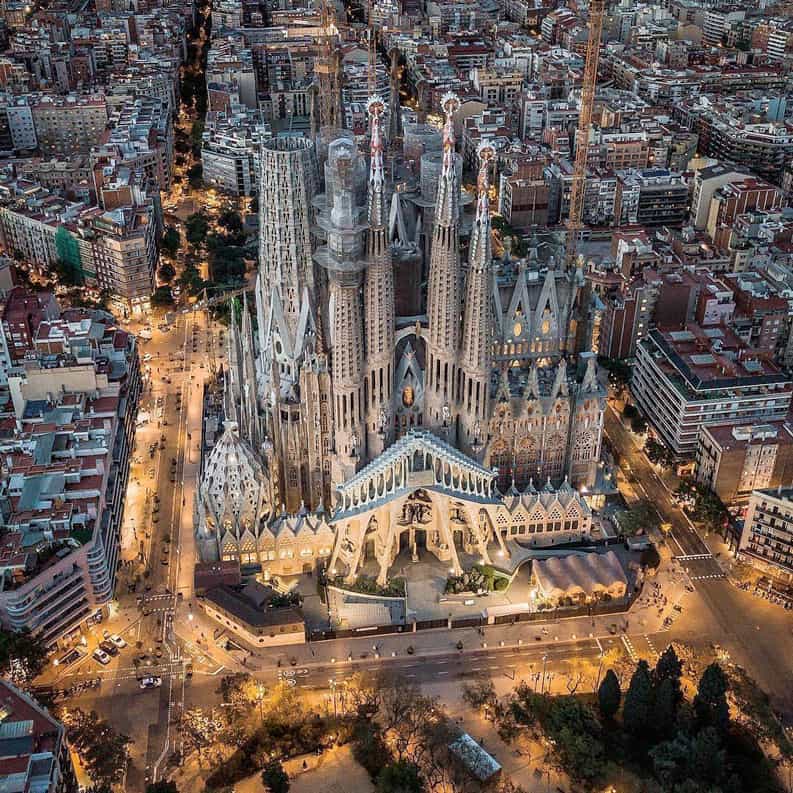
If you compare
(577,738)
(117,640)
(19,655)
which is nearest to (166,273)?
(117,640)

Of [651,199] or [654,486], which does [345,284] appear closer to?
[654,486]

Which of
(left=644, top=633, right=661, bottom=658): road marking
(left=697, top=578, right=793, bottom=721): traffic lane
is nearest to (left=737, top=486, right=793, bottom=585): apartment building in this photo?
(left=697, top=578, right=793, bottom=721): traffic lane

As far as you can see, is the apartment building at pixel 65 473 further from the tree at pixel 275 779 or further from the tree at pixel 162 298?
the tree at pixel 162 298

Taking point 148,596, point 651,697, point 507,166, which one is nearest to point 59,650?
point 148,596

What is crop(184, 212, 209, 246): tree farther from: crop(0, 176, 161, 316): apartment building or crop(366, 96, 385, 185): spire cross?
crop(366, 96, 385, 185): spire cross

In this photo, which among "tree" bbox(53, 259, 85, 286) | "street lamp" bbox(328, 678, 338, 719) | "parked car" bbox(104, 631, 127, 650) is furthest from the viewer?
"tree" bbox(53, 259, 85, 286)

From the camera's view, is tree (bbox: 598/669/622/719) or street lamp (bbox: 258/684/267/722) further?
street lamp (bbox: 258/684/267/722)
